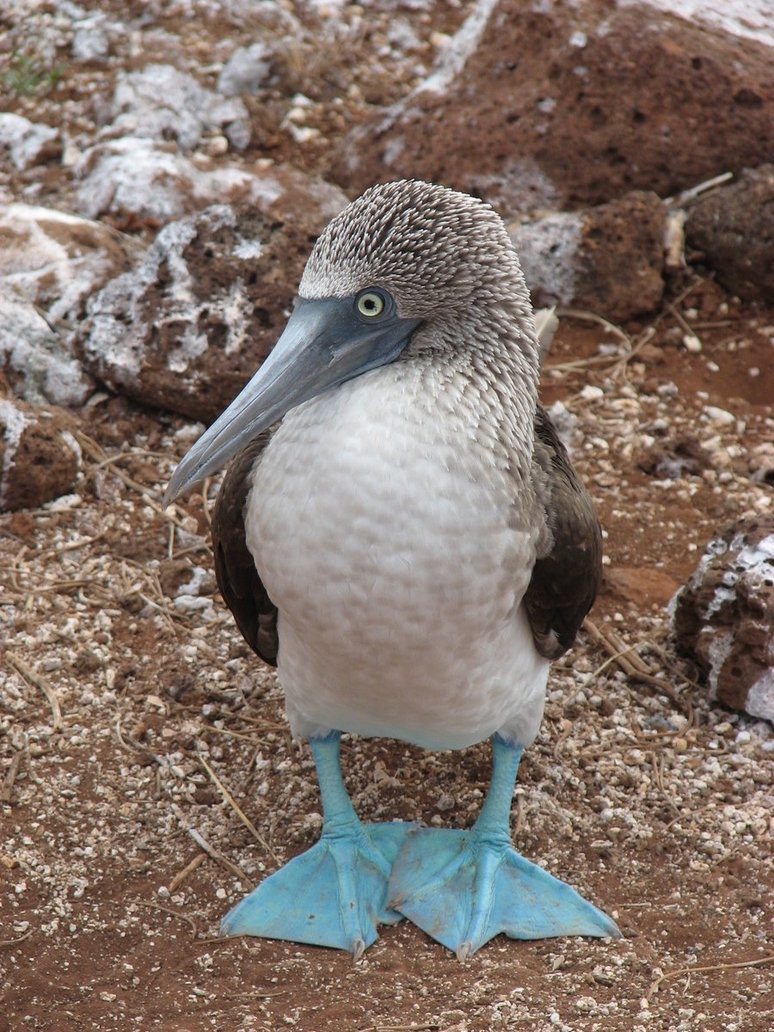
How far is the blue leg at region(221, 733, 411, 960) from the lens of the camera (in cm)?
328

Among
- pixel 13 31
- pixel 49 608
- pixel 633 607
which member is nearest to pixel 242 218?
pixel 49 608

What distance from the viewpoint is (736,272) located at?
5848 millimetres

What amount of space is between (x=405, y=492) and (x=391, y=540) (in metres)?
0.11

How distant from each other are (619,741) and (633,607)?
0.67m

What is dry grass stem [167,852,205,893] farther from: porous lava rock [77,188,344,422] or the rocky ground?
porous lava rock [77,188,344,422]

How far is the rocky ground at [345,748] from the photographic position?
10.1ft

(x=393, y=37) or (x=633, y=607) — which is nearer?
(x=633, y=607)

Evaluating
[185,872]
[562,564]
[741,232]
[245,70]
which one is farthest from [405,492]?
[245,70]

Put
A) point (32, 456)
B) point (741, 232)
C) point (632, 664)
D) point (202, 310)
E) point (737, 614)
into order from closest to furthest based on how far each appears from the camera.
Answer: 1. point (737, 614)
2. point (632, 664)
3. point (32, 456)
4. point (202, 310)
5. point (741, 232)

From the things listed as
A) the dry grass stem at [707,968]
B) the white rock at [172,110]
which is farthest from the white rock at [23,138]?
the dry grass stem at [707,968]

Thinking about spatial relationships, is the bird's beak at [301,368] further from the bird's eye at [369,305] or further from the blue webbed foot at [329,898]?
the blue webbed foot at [329,898]

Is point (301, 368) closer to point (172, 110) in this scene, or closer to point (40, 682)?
point (40, 682)

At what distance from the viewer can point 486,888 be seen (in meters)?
3.38

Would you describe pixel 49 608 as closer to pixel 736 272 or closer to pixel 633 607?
pixel 633 607
